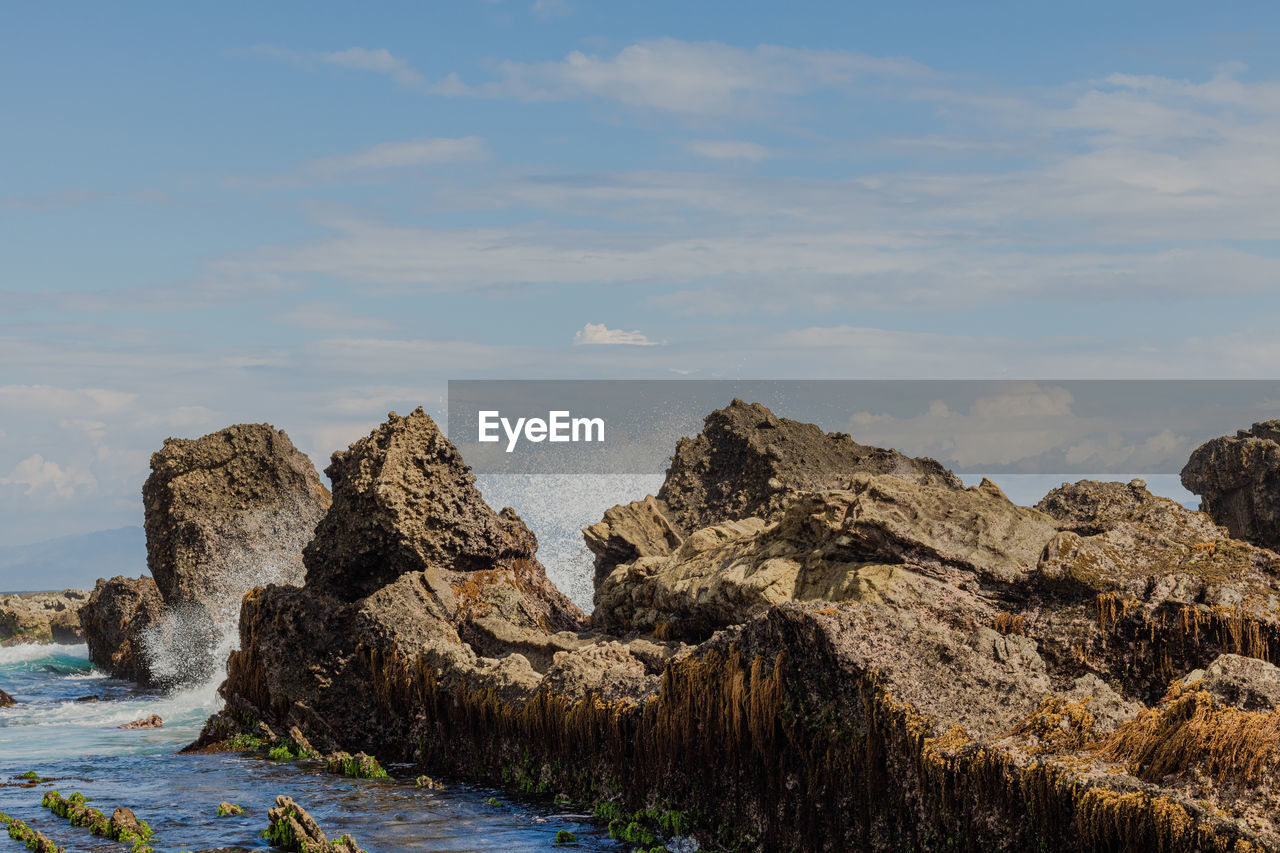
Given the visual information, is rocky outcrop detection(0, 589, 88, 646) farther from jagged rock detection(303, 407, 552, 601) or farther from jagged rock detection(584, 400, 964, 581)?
jagged rock detection(303, 407, 552, 601)

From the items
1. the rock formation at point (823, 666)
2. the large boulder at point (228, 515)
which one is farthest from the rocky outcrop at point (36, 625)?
the rock formation at point (823, 666)

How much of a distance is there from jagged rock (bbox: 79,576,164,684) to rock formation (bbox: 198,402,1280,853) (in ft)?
42.4

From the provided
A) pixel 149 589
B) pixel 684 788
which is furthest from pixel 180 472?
pixel 684 788

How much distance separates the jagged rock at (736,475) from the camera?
22216 millimetres

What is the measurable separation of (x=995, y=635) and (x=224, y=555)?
72.3 feet

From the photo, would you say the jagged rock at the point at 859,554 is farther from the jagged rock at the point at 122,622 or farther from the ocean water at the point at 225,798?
the jagged rock at the point at 122,622

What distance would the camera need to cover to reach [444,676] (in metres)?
14.7

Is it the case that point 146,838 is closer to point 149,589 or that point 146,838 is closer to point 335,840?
point 335,840

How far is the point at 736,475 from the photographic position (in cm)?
2438

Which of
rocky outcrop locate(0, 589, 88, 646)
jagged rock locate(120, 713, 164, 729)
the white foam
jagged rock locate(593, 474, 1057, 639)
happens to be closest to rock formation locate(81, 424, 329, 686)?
jagged rock locate(120, 713, 164, 729)

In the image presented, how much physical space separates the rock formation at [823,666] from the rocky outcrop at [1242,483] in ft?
29.5

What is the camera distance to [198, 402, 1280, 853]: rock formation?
788cm

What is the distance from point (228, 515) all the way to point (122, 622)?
22.2 feet

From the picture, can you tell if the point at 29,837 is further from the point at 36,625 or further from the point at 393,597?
the point at 36,625
